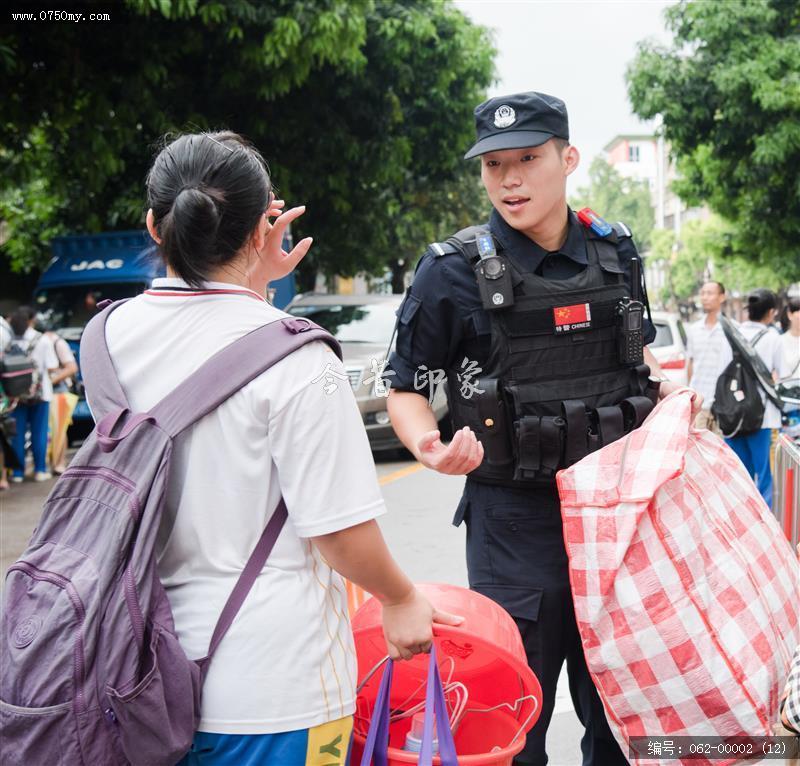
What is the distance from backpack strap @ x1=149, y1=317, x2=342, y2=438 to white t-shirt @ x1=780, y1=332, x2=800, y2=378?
6164 millimetres

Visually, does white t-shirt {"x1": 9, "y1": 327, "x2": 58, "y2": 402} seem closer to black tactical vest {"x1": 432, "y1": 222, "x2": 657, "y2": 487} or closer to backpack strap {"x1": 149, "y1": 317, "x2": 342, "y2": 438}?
black tactical vest {"x1": 432, "y1": 222, "x2": 657, "y2": 487}

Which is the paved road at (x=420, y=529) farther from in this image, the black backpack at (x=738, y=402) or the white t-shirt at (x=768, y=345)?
the white t-shirt at (x=768, y=345)

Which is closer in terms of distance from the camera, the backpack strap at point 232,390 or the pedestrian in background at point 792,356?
the backpack strap at point 232,390

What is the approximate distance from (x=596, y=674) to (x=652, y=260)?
83.8 meters

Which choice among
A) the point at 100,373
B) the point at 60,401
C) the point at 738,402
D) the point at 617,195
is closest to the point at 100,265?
the point at 60,401

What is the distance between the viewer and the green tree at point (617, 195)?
110375mm

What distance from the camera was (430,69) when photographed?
1667cm

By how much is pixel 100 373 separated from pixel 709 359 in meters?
6.01

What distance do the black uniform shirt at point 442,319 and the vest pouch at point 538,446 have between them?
0.70ft

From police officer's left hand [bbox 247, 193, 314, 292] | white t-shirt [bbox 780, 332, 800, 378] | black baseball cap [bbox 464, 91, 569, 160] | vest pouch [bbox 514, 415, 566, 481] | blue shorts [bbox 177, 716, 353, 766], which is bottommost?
white t-shirt [bbox 780, 332, 800, 378]

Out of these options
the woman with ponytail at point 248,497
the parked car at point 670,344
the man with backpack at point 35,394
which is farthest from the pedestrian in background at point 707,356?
the man with backpack at point 35,394

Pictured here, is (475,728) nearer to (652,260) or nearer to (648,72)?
(648,72)

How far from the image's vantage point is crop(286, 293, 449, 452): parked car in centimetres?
1026

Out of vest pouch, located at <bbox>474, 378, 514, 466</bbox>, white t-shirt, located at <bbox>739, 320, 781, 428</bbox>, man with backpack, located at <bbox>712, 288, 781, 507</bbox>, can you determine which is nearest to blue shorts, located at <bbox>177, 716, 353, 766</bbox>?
vest pouch, located at <bbox>474, 378, 514, 466</bbox>
